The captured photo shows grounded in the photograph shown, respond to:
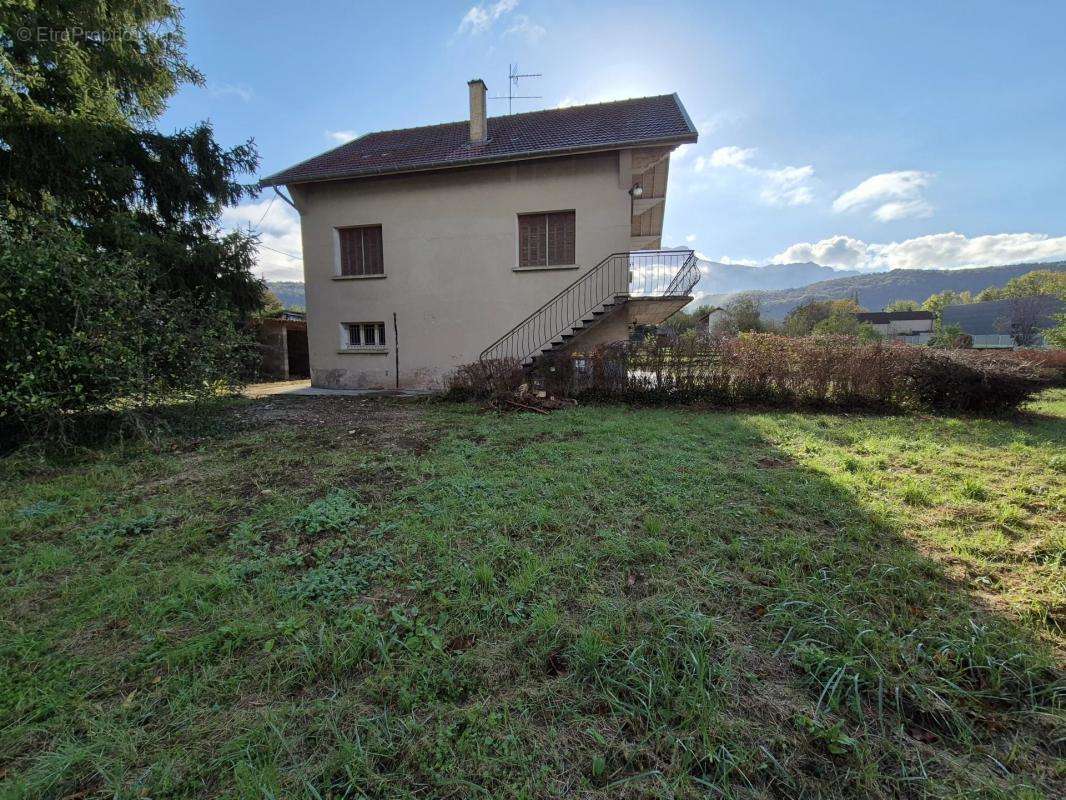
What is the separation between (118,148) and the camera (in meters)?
8.25

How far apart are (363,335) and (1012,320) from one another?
2407 inches

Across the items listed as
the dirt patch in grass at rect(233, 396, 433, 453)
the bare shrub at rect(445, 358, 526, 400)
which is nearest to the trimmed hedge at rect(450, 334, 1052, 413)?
the bare shrub at rect(445, 358, 526, 400)

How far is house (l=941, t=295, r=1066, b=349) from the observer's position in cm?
3775

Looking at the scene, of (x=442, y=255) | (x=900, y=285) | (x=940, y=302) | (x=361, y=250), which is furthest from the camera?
(x=900, y=285)

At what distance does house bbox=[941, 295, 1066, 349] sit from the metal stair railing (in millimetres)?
27464

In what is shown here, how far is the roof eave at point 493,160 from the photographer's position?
9.49m

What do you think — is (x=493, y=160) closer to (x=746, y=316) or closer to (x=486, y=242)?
(x=486, y=242)

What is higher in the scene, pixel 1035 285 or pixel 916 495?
pixel 1035 285

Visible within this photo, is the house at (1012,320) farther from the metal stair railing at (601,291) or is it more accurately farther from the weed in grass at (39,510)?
the weed in grass at (39,510)

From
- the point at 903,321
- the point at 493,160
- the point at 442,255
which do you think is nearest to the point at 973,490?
the point at 493,160

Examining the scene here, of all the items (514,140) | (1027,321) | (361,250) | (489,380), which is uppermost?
(514,140)

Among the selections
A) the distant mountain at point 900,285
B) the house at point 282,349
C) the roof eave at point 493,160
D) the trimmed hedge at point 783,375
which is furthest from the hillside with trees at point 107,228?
the distant mountain at point 900,285

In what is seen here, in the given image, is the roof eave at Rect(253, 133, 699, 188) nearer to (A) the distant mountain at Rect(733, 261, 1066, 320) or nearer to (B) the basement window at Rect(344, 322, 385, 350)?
(B) the basement window at Rect(344, 322, 385, 350)

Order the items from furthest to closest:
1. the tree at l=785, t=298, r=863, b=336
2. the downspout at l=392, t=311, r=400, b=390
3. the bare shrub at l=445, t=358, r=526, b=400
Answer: the tree at l=785, t=298, r=863, b=336 < the downspout at l=392, t=311, r=400, b=390 < the bare shrub at l=445, t=358, r=526, b=400
